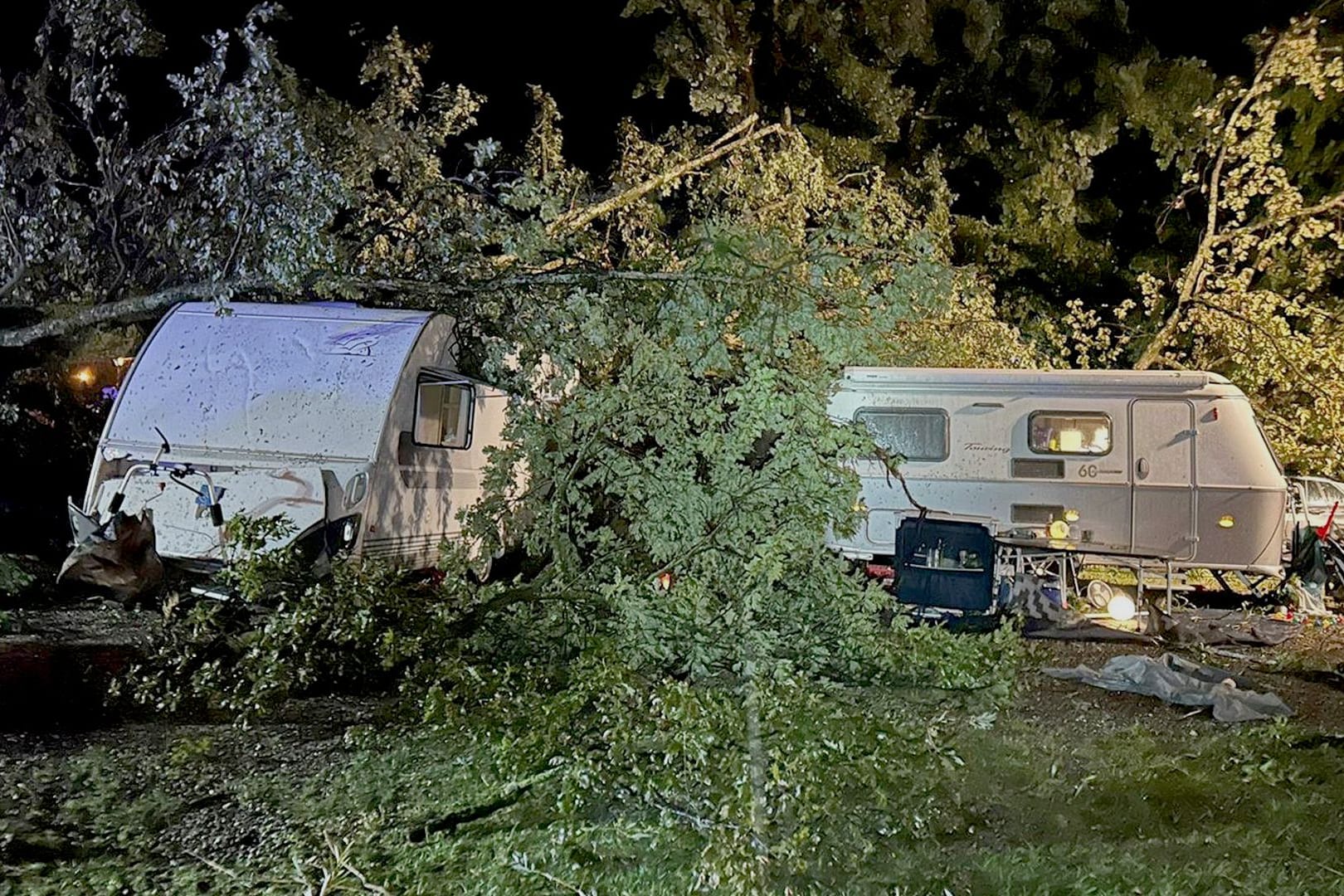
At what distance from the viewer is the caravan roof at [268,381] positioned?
7.83 metres

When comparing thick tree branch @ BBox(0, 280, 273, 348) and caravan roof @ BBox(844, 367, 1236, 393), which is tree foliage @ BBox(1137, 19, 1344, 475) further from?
thick tree branch @ BBox(0, 280, 273, 348)

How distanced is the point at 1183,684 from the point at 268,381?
6.29 m

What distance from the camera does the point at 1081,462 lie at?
962cm

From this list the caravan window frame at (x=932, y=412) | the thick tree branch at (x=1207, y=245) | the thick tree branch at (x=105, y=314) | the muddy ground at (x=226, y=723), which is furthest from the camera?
the thick tree branch at (x=1207, y=245)

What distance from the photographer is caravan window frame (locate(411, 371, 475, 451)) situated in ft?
26.9

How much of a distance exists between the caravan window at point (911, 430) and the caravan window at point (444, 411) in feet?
11.6

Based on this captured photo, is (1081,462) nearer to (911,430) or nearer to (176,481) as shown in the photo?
(911,430)

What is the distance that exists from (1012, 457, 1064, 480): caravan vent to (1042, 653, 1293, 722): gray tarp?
310 centimetres

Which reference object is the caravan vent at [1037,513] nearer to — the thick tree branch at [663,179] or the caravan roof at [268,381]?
the thick tree branch at [663,179]

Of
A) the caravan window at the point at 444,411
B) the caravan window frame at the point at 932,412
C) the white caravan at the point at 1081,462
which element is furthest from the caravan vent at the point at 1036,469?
the caravan window at the point at 444,411

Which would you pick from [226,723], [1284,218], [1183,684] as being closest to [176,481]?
[226,723]

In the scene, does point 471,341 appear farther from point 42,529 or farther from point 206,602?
point 42,529

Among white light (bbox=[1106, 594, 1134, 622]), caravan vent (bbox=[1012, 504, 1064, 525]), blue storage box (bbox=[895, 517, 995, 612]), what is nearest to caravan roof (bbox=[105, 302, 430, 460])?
blue storage box (bbox=[895, 517, 995, 612])

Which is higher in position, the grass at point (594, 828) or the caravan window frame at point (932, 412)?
the caravan window frame at point (932, 412)
